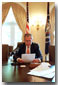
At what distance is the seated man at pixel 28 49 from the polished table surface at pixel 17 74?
0.40ft

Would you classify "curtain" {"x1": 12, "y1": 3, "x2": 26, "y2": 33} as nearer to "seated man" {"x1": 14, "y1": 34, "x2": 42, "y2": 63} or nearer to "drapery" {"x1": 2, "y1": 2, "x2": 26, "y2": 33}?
"drapery" {"x1": 2, "y1": 2, "x2": 26, "y2": 33}

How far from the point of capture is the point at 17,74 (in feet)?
4.68

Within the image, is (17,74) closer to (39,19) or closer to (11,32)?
(11,32)

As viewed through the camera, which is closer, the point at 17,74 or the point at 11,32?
the point at 17,74

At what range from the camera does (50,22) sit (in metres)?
1.57

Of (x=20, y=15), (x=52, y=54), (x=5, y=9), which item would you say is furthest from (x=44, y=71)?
(x=5, y=9)

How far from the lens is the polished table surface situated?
1.39m

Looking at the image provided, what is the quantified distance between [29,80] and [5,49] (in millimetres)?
500

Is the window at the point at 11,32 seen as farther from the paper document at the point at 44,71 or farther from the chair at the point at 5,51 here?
the paper document at the point at 44,71

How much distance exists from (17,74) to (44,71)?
1.11 feet

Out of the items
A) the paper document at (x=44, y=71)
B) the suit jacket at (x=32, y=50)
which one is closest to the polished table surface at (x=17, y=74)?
the paper document at (x=44, y=71)

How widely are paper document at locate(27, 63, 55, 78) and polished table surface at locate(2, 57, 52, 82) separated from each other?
0.05 m

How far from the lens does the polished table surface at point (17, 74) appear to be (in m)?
1.39

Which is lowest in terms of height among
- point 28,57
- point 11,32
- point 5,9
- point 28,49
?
point 28,57
